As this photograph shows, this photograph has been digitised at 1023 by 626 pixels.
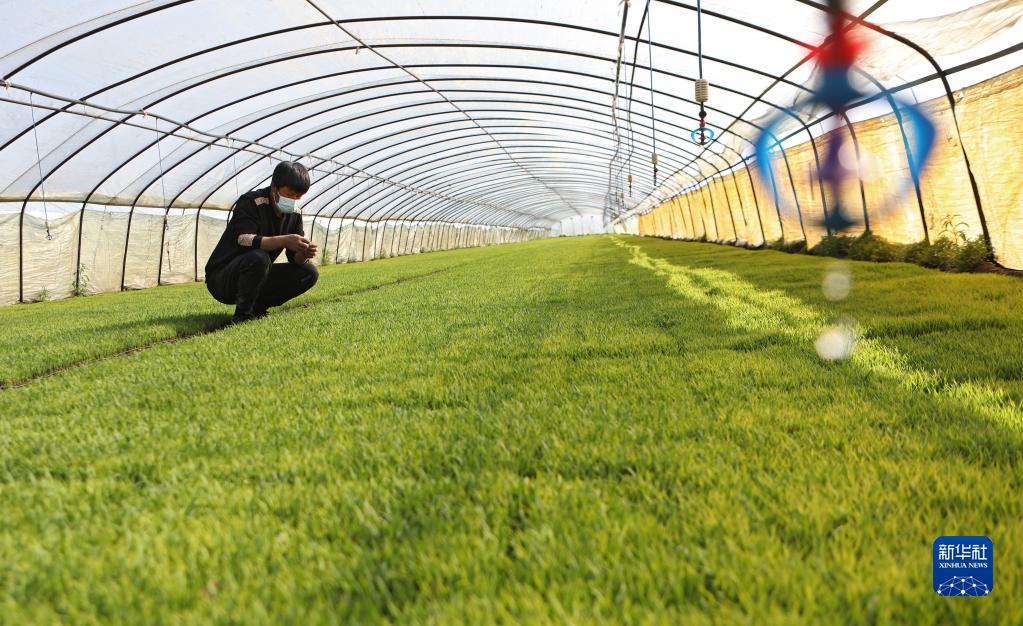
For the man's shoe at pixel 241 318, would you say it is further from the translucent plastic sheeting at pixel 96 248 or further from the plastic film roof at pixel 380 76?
the translucent plastic sheeting at pixel 96 248

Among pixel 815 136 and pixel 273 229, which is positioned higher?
pixel 815 136

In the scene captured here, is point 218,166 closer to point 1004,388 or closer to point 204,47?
point 204,47

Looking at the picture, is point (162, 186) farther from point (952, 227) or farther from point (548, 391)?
point (952, 227)

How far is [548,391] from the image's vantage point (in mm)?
2682

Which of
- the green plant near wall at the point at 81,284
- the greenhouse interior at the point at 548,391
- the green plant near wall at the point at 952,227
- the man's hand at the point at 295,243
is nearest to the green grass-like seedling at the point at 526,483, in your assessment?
the greenhouse interior at the point at 548,391

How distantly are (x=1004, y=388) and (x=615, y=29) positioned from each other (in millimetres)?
9961

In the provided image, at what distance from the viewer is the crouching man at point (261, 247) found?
5.44m

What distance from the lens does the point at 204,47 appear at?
1016 centimetres

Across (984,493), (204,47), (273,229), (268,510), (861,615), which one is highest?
(204,47)

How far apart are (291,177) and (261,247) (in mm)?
696

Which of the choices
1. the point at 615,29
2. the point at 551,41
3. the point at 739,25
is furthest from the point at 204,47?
the point at 739,25

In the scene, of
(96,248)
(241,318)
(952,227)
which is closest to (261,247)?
(241,318)

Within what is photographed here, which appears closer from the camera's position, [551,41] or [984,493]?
[984,493]

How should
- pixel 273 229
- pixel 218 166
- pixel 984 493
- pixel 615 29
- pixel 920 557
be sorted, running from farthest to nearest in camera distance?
pixel 218 166, pixel 615 29, pixel 273 229, pixel 984 493, pixel 920 557
